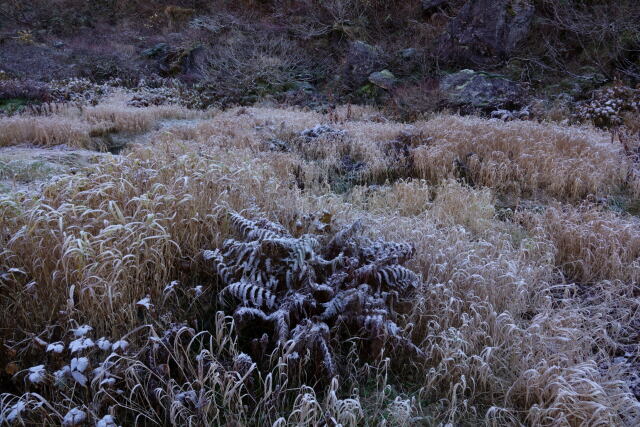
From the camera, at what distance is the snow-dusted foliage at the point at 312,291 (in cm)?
243

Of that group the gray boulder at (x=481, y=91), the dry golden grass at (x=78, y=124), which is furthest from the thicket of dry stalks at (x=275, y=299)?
the gray boulder at (x=481, y=91)

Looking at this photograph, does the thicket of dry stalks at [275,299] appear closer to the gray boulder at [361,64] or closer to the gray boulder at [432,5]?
the gray boulder at [361,64]

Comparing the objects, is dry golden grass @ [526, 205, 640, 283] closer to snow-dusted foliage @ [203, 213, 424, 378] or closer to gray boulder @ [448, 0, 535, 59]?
snow-dusted foliage @ [203, 213, 424, 378]

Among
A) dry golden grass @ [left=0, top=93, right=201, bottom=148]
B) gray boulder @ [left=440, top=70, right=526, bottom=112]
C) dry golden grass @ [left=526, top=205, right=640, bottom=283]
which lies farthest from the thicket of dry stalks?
gray boulder @ [left=440, top=70, right=526, bottom=112]

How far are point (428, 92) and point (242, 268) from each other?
10.4 meters

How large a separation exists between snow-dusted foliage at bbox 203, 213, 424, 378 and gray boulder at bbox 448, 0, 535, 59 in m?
13.5

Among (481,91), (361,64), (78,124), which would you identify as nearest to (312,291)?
(78,124)

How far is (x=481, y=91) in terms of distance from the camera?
11891 mm

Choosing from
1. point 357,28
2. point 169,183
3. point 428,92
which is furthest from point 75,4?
point 169,183

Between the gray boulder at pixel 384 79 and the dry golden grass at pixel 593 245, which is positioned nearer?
the dry golden grass at pixel 593 245

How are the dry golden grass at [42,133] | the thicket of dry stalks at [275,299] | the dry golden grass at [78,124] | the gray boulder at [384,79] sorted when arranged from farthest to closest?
the gray boulder at [384,79] → the dry golden grass at [78,124] → the dry golden grass at [42,133] → the thicket of dry stalks at [275,299]

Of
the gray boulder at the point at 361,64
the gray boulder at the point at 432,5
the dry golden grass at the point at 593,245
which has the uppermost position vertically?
the gray boulder at the point at 432,5

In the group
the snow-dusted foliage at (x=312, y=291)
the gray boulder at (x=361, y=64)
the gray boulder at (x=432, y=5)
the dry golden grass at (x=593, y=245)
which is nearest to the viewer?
the snow-dusted foliage at (x=312, y=291)

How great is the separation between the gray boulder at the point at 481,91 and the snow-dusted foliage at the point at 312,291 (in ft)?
31.0
